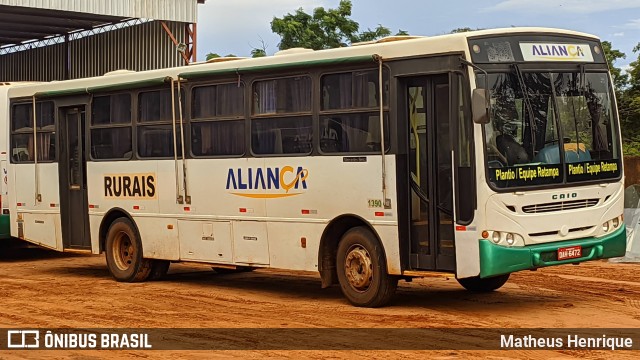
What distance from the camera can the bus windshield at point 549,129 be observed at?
13.0 m

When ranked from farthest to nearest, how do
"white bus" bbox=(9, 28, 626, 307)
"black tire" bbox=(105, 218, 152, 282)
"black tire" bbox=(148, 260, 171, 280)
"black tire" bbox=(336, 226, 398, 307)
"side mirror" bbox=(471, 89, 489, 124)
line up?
"black tire" bbox=(148, 260, 171, 280) < "black tire" bbox=(105, 218, 152, 282) < "black tire" bbox=(336, 226, 398, 307) < "white bus" bbox=(9, 28, 626, 307) < "side mirror" bbox=(471, 89, 489, 124)

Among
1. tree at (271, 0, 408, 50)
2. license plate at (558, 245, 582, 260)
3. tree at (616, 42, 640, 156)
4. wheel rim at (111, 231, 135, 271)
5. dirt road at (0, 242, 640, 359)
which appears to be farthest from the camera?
tree at (271, 0, 408, 50)

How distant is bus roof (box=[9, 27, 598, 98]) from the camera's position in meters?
13.2

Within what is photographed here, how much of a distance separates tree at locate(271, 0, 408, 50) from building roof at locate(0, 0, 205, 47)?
25.0 feet

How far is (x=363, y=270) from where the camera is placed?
14.1m

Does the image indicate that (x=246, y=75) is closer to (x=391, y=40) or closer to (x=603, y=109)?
(x=391, y=40)

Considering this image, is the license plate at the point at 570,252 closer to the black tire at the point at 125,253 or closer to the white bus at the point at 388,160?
the white bus at the point at 388,160

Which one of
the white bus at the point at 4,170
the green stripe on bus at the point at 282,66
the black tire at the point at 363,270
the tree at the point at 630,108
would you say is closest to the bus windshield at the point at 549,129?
the green stripe on bus at the point at 282,66

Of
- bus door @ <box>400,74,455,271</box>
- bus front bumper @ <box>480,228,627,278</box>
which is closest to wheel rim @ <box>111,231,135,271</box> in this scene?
bus door @ <box>400,74,455,271</box>

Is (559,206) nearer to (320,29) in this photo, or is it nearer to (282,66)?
(282,66)

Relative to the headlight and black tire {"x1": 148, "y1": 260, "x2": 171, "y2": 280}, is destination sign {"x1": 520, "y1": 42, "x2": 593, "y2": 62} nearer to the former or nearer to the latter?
the headlight

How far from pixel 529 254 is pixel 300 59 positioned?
155 inches

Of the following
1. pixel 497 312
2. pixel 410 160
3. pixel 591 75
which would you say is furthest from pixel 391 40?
pixel 497 312

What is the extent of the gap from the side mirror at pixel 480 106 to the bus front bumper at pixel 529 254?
4.24 feet
